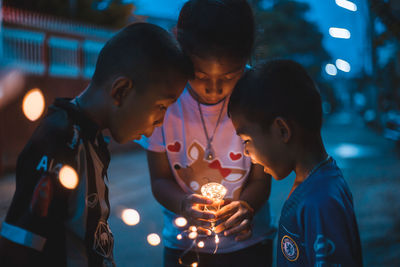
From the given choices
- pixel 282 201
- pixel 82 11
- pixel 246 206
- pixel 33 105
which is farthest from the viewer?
pixel 82 11

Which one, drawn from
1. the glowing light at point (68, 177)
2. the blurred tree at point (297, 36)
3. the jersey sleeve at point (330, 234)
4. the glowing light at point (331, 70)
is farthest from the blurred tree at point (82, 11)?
the jersey sleeve at point (330, 234)

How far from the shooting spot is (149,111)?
1368 mm

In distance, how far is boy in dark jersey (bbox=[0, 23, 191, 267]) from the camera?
1.00 metres

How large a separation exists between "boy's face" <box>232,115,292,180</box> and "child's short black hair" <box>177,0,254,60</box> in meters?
0.30

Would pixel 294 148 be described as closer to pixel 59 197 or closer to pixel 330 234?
pixel 330 234

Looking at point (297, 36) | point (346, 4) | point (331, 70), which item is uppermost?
point (297, 36)

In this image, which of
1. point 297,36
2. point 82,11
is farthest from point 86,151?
point 297,36

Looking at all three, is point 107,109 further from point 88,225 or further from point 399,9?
point 399,9

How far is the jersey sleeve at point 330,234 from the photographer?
1.13 m

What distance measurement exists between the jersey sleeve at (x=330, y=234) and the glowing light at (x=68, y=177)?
0.78 meters

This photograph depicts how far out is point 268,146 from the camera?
4.65 feet

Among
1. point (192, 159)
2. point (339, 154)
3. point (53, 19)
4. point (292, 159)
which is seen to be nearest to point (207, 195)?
point (192, 159)

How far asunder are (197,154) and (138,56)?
58 cm

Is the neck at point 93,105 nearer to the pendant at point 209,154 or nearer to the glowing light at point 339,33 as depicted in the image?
the pendant at point 209,154
